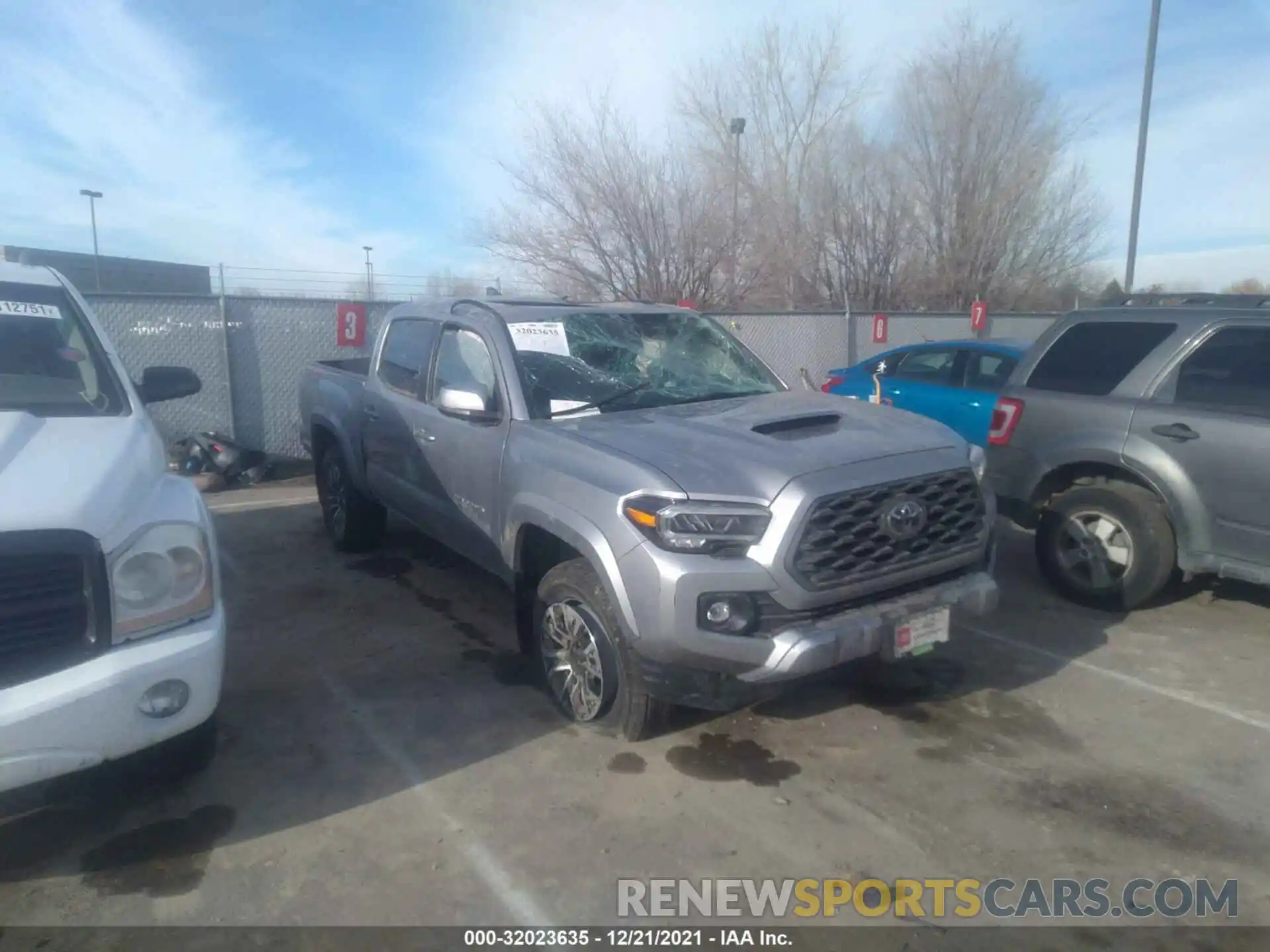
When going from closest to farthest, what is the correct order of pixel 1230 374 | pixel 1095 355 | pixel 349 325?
pixel 1230 374
pixel 1095 355
pixel 349 325

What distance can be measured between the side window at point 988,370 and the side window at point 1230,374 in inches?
114

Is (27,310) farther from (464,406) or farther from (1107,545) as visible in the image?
(1107,545)

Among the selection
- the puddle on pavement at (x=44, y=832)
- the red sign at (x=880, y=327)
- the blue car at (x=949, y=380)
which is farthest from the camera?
the red sign at (x=880, y=327)

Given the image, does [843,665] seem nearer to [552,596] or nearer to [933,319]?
[552,596]

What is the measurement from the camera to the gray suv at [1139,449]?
16.1ft

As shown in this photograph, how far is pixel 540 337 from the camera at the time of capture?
4.86m

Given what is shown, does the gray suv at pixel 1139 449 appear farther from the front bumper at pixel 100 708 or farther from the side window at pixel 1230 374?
the front bumper at pixel 100 708

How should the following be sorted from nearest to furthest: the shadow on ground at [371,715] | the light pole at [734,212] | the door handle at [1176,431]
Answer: the shadow on ground at [371,715] < the door handle at [1176,431] < the light pole at [734,212]

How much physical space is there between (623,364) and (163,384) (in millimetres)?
2317

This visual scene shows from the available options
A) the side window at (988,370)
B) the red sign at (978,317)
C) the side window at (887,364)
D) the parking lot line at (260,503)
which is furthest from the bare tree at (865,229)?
the parking lot line at (260,503)

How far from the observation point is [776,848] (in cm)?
325

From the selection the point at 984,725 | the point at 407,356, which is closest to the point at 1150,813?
the point at 984,725

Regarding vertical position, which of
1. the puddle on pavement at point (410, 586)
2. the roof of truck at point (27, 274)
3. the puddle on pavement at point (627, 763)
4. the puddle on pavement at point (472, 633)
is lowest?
the puddle on pavement at point (627, 763)

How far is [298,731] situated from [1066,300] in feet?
76.2
